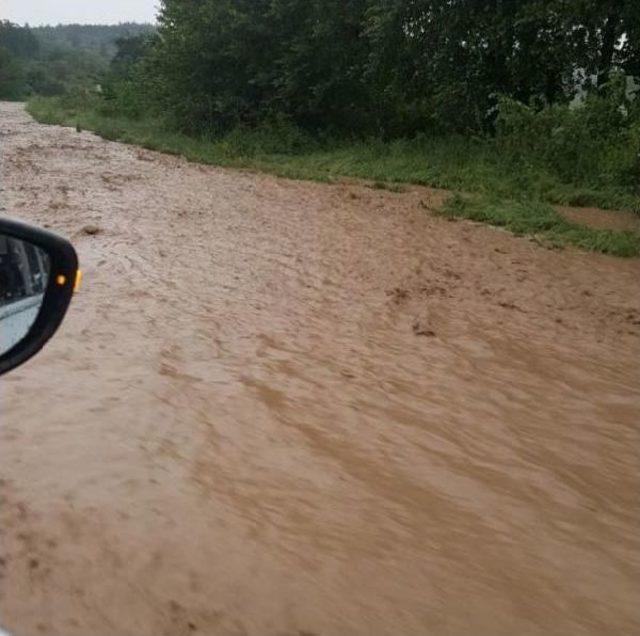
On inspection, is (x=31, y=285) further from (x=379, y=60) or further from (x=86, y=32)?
(x=86, y=32)

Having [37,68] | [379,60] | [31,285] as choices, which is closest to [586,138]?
[379,60]

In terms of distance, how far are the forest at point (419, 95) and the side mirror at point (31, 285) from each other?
7.36 metres

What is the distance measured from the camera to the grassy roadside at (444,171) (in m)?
8.31

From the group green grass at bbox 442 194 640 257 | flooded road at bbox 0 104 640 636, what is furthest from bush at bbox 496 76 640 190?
flooded road at bbox 0 104 640 636

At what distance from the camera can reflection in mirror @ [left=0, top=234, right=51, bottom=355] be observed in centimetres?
117

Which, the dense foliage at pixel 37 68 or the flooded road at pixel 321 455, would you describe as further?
the dense foliage at pixel 37 68

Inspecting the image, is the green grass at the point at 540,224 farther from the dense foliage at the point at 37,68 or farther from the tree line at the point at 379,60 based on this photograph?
the dense foliage at the point at 37,68

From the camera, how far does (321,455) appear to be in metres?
2.83

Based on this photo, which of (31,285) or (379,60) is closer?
(31,285)

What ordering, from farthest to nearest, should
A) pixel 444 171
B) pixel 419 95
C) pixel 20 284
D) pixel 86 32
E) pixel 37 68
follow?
pixel 86 32
pixel 37 68
pixel 419 95
pixel 444 171
pixel 20 284

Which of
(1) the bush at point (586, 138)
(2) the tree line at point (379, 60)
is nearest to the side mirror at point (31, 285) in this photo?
(1) the bush at point (586, 138)

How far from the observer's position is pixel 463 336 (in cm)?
449

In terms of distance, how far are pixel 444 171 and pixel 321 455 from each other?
10.5 m

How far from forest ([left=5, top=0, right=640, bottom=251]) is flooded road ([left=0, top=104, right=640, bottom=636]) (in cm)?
396
